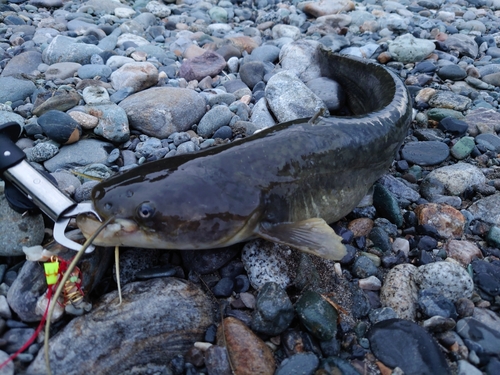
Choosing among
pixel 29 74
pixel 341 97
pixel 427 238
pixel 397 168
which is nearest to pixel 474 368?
pixel 427 238

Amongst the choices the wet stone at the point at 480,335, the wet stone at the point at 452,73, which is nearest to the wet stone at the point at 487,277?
the wet stone at the point at 480,335

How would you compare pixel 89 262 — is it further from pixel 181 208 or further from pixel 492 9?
pixel 492 9

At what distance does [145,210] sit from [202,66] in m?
3.51

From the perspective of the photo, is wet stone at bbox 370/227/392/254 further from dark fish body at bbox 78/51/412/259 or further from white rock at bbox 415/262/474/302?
white rock at bbox 415/262/474/302

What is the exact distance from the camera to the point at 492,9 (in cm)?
962

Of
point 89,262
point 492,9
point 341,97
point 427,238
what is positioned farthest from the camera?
point 492,9

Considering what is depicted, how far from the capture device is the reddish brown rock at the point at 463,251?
2914 millimetres

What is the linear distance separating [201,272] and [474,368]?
62.3 inches

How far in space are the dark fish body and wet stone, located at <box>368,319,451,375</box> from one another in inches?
18.9

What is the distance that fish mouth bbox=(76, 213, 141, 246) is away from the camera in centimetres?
227

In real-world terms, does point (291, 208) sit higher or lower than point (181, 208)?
lower

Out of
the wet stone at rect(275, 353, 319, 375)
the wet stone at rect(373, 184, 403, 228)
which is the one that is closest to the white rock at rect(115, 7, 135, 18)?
the wet stone at rect(373, 184, 403, 228)

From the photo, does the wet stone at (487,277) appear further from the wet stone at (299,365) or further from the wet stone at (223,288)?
the wet stone at (223,288)

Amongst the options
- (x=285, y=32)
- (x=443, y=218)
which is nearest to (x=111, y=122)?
(x=443, y=218)
